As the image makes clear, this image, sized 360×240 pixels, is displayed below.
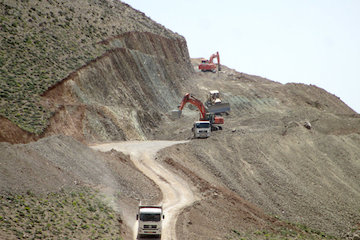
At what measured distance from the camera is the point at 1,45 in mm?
56219

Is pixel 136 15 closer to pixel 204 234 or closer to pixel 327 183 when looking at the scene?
pixel 327 183

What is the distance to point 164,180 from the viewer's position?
42.2m

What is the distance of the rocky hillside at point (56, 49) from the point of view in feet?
165

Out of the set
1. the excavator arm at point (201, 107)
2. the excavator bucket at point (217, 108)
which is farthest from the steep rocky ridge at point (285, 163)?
the excavator bucket at point (217, 108)

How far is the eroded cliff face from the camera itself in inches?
2131

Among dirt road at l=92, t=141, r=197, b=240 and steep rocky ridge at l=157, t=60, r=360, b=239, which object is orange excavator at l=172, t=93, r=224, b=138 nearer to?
steep rocky ridge at l=157, t=60, r=360, b=239

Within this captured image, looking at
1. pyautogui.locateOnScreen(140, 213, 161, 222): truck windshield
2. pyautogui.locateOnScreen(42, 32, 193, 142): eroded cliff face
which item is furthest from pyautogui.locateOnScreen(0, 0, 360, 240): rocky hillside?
pyautogui.locateOnScreen(140, 213, 161, 222): truck windshield

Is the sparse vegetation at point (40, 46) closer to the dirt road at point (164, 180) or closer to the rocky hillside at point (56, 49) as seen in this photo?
the rocky hillside at point (56, 49)

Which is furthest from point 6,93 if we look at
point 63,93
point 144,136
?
point 144,136

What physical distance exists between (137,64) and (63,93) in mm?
19973

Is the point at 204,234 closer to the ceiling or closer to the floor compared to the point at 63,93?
closer to the floor

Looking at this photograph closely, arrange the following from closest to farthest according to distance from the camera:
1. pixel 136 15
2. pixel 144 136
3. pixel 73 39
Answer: pixel 144 136 < pixel 73 39 < pixel 136 15

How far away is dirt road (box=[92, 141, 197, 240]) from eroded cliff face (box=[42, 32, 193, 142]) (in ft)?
14.4

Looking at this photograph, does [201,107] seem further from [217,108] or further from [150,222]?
[150,222]
